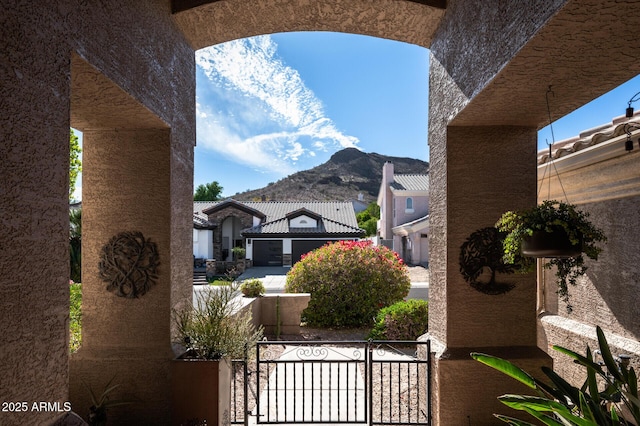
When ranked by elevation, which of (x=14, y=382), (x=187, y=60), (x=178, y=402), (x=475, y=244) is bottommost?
(x=178, y=402)

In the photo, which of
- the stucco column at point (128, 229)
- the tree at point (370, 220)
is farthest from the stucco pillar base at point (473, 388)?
the tree at point (370, 220)

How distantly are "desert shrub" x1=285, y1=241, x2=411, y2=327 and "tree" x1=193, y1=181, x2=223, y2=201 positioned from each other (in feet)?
137

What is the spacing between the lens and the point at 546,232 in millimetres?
2654

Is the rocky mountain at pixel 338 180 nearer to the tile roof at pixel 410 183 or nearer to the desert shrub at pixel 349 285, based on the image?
the tile roof at pixel 410 183

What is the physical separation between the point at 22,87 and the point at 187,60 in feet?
7.73

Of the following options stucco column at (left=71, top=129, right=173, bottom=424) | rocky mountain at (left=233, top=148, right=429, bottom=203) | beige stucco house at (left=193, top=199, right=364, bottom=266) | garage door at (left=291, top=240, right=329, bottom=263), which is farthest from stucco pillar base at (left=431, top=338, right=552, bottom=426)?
rocky mountain at (left=233, top=148, right=429, bottom=203)

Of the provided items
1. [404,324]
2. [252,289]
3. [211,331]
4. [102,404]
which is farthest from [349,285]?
[102,404]

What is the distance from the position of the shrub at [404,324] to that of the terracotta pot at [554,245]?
4247mm

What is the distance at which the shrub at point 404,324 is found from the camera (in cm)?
659

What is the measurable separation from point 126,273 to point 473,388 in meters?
3.44

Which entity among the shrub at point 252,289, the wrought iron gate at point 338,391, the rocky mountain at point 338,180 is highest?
the rocky mountain at point 338,180

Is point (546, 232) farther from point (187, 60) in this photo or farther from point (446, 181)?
point (187, 60)

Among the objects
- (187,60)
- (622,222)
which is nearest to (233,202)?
(187,60)

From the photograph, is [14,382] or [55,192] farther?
[55,192]
